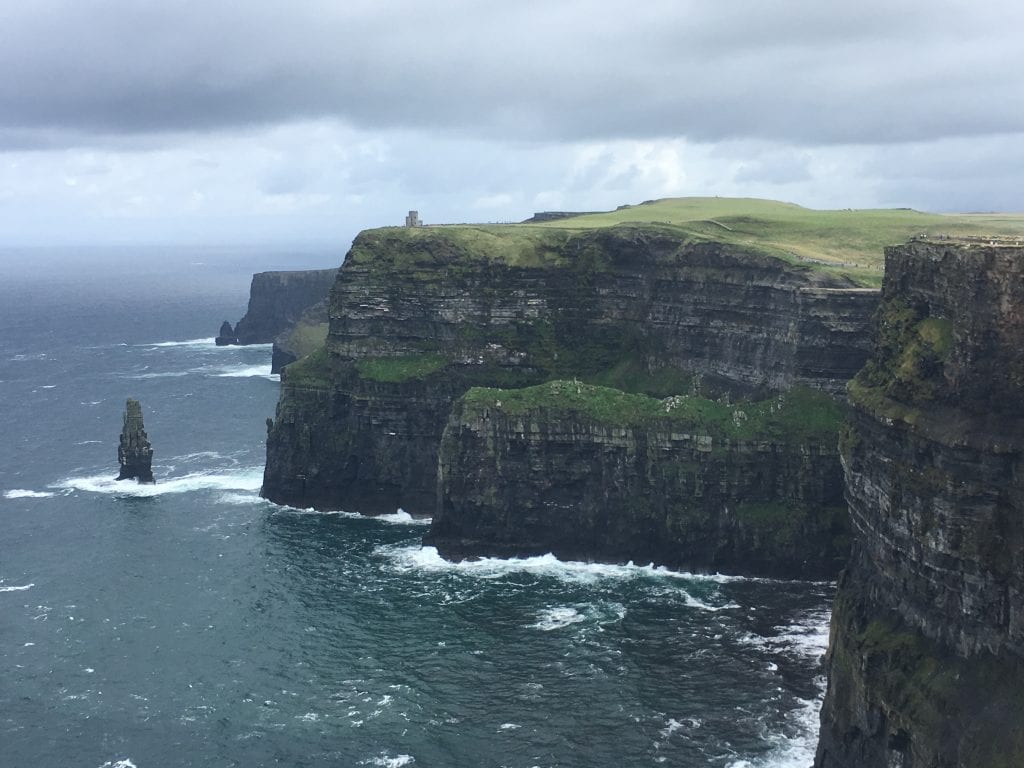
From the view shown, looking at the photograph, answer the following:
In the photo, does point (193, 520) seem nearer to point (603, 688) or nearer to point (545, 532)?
point (545, 532)

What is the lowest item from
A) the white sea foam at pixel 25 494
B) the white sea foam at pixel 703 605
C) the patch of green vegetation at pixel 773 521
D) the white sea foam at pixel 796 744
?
the white sea foam at pixel 796 744

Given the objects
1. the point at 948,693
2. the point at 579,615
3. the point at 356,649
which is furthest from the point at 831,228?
the point at 948,693

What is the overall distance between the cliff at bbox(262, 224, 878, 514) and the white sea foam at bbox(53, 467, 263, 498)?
774 cm

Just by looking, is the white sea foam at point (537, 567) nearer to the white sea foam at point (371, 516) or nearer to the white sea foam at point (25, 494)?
the white sea foam at point (371, 516)

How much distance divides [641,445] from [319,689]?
1529 inches

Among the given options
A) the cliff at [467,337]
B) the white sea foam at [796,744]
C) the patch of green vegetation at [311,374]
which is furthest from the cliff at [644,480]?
the white sea foam at [796,744]

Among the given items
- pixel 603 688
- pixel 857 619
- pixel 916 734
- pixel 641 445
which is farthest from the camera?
pixel 641 445

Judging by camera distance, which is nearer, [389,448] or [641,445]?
[641,445]

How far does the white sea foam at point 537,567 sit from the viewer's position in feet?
321

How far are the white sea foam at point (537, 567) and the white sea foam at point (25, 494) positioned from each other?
42.0 m

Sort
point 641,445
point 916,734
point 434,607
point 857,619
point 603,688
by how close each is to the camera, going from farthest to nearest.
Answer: point 641,445
point 434,607
point 603,688
point 857,619
point 916,734

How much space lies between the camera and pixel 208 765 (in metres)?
68.1

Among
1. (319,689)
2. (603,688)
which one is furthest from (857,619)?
(319,689)

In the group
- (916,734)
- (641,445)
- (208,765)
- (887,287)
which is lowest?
(208,765)
